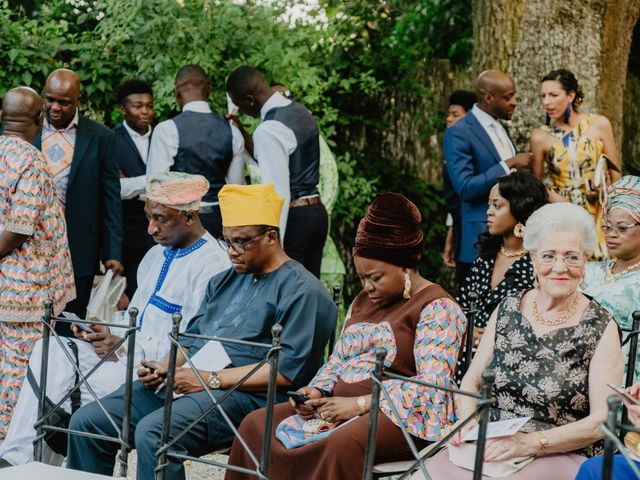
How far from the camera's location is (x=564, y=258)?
4113 mm

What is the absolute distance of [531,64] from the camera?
8297mm

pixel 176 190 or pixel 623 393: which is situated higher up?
pixel 176 190

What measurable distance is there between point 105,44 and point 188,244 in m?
4.29

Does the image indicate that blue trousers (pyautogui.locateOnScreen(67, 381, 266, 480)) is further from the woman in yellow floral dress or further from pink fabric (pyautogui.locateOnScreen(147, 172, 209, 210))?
the woman in yellow floral dress

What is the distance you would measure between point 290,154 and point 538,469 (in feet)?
12.5

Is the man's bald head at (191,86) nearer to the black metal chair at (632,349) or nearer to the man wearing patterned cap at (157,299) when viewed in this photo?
the man wearing patterned cap at (157,299)

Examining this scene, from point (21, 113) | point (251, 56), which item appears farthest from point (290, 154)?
point (251, 56)

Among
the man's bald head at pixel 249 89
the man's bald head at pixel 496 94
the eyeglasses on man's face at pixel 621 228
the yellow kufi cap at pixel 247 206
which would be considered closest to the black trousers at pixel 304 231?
the man's bald head at pixel 249 89

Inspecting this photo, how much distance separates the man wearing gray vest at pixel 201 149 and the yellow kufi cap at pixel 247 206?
225 centimetres

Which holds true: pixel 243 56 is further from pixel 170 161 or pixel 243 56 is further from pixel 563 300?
pixel 563 300

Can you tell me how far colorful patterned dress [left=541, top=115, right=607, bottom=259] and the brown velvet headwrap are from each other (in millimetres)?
2573

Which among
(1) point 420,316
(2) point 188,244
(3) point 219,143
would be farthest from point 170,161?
(1) point 420,316

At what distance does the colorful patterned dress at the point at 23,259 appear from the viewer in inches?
227

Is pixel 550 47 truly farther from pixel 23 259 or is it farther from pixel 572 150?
pixel 23 259
